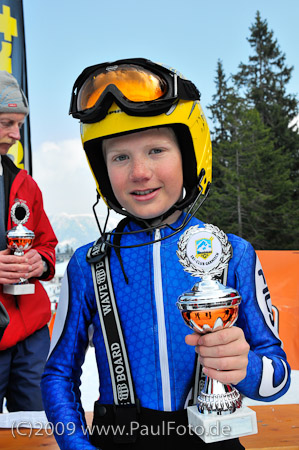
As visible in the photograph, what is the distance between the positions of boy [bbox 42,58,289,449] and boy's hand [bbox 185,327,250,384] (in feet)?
0.38

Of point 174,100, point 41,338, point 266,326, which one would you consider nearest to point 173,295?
point 266,326

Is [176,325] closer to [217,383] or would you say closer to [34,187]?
[217,383]

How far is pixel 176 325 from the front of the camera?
1.39m

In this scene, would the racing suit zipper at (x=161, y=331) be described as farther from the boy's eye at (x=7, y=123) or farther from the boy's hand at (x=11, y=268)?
the boy's eye at (x=7, y=123)

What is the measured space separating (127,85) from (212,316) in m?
0.82

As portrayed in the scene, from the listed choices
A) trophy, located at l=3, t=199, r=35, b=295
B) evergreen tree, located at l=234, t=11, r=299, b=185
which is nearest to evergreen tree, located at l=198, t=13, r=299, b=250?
evergreen tree, located at l=234, t=11, r=299, b=185

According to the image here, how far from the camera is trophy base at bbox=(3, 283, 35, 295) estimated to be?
8.50ft

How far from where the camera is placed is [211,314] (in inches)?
41.8

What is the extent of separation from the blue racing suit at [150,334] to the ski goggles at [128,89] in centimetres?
45

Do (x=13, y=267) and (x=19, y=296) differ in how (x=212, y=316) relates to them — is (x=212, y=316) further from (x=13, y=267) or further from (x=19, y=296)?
(x=19, y=296)

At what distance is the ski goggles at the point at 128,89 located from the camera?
1.41 metres

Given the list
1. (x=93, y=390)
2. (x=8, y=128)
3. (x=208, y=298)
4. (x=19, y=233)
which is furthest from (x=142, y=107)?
(x=93, y=390)

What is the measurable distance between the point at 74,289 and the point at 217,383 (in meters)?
0.58

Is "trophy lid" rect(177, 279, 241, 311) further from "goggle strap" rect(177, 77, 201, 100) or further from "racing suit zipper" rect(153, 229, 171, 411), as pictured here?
"goggle strap" rect(177, 77, 201, 100)
